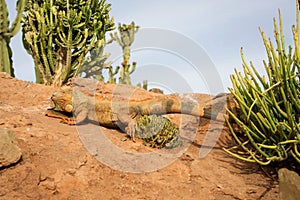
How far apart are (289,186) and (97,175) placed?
2.59 m

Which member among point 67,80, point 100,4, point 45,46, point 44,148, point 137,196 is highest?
point 100,4

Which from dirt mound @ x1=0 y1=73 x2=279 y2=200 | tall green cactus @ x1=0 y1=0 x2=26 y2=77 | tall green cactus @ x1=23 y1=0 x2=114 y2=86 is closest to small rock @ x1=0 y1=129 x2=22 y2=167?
dirt mound @ x1=0 y1=73 x2=279 y2=200

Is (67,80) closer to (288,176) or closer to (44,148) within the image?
(44,148)

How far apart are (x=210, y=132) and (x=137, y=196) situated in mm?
2557

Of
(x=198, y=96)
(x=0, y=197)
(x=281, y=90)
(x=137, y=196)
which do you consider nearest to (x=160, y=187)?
(x=137, y=196)

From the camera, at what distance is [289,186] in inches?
155

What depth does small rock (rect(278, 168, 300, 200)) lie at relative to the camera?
12.6ft

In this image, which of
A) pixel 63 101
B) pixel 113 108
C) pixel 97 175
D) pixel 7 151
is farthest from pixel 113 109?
pixel 7 151

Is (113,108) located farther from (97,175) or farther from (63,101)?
(97,175)

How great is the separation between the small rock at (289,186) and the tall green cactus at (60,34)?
679 cm

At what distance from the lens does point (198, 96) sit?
8125mm

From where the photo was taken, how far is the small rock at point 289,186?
383cm

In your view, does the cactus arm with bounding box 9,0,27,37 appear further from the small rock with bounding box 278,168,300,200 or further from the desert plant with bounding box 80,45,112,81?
the small rock with bounding box 278,168,300,200

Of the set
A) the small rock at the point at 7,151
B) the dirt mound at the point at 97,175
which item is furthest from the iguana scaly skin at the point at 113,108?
the small rock at the point at 7,151
